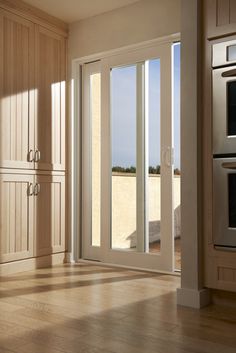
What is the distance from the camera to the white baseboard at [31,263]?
3.48 m

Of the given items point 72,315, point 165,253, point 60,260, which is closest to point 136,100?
point 165,253

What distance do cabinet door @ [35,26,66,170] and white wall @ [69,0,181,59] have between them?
0.20m

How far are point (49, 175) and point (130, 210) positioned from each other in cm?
83

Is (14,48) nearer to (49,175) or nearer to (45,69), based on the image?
(45,69)

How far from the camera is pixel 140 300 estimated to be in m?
2.69

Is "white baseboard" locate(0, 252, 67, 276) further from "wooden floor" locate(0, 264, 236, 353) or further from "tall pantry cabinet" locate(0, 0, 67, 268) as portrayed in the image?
"wooden floor" locate(0, 264, 236, 353)

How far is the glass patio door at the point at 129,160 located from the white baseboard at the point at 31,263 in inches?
11.7

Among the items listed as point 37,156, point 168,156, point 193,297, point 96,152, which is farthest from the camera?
point 96,152

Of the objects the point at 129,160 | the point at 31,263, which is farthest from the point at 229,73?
the point at 31,263

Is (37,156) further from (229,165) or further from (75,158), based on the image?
(229,165)

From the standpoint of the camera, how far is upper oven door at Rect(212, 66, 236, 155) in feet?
8.05

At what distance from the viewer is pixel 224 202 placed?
8.08ft

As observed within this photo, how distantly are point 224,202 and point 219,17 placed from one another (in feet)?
3.64

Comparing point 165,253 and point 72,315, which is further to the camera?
point 165,253
